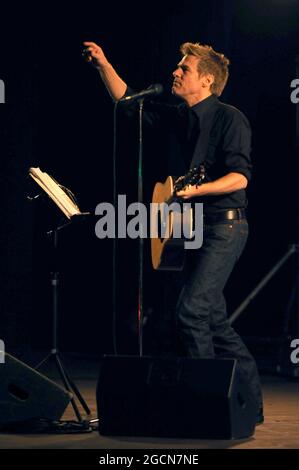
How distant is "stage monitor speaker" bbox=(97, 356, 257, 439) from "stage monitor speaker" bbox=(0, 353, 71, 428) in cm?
34

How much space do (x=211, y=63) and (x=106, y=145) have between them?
363 cm

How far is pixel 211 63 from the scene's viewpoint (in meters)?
5.32

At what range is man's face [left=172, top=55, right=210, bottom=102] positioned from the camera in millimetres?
5305

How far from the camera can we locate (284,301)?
360 inches

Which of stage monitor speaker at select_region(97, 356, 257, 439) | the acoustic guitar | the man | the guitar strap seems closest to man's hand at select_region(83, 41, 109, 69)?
the man

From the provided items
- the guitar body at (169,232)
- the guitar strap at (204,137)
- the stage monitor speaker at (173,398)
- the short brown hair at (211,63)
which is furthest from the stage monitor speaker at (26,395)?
the short brown hair at (211,63)

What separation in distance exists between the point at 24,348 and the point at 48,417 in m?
3.50

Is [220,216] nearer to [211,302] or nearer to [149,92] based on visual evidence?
[211,302]

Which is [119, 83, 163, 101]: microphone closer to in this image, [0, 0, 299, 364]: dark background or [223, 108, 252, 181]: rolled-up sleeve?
[223, 108, 252, 181]: rolled-up sleeve

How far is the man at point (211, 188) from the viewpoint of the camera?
198 inches

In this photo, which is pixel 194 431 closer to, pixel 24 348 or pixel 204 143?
pixel 204 143

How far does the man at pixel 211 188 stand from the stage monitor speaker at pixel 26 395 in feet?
2.19

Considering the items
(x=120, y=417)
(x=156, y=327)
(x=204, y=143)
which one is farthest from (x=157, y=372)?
(x=156, y=327)

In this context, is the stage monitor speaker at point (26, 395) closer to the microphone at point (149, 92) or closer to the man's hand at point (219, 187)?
the man's hand at point (219, 187)
